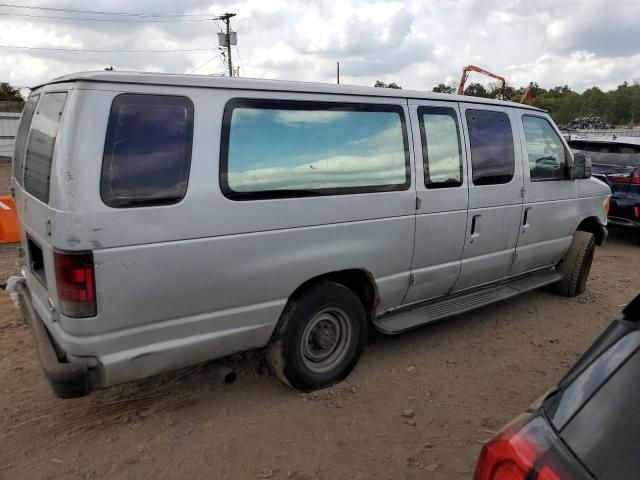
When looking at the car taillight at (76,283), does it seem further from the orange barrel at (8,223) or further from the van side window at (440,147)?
the orange barrel at (8,223)

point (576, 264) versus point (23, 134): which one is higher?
point (23, 134)

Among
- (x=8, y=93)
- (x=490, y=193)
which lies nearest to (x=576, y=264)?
(x=490, y=193)

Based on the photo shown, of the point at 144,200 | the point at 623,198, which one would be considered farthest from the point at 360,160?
the point at 623,198

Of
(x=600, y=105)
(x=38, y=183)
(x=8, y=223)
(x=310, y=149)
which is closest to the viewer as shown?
(x=38, y=183)

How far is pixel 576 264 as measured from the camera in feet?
18.6

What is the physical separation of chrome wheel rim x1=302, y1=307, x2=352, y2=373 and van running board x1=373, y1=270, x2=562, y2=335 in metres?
0.33

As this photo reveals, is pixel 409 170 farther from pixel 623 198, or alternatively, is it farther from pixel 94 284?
pixel 623 198

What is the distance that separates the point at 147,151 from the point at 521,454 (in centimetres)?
224

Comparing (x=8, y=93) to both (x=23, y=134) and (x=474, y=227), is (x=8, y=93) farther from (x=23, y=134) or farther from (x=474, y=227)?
(x=474, y=227)

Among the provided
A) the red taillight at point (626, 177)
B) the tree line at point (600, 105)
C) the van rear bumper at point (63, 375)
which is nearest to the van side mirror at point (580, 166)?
the red taillight at point (626, 177)

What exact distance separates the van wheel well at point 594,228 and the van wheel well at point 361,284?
10.8 ft

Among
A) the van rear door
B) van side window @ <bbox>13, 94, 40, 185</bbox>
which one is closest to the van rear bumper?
the van rear door

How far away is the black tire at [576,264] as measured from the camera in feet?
18.5

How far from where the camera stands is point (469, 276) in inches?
177
